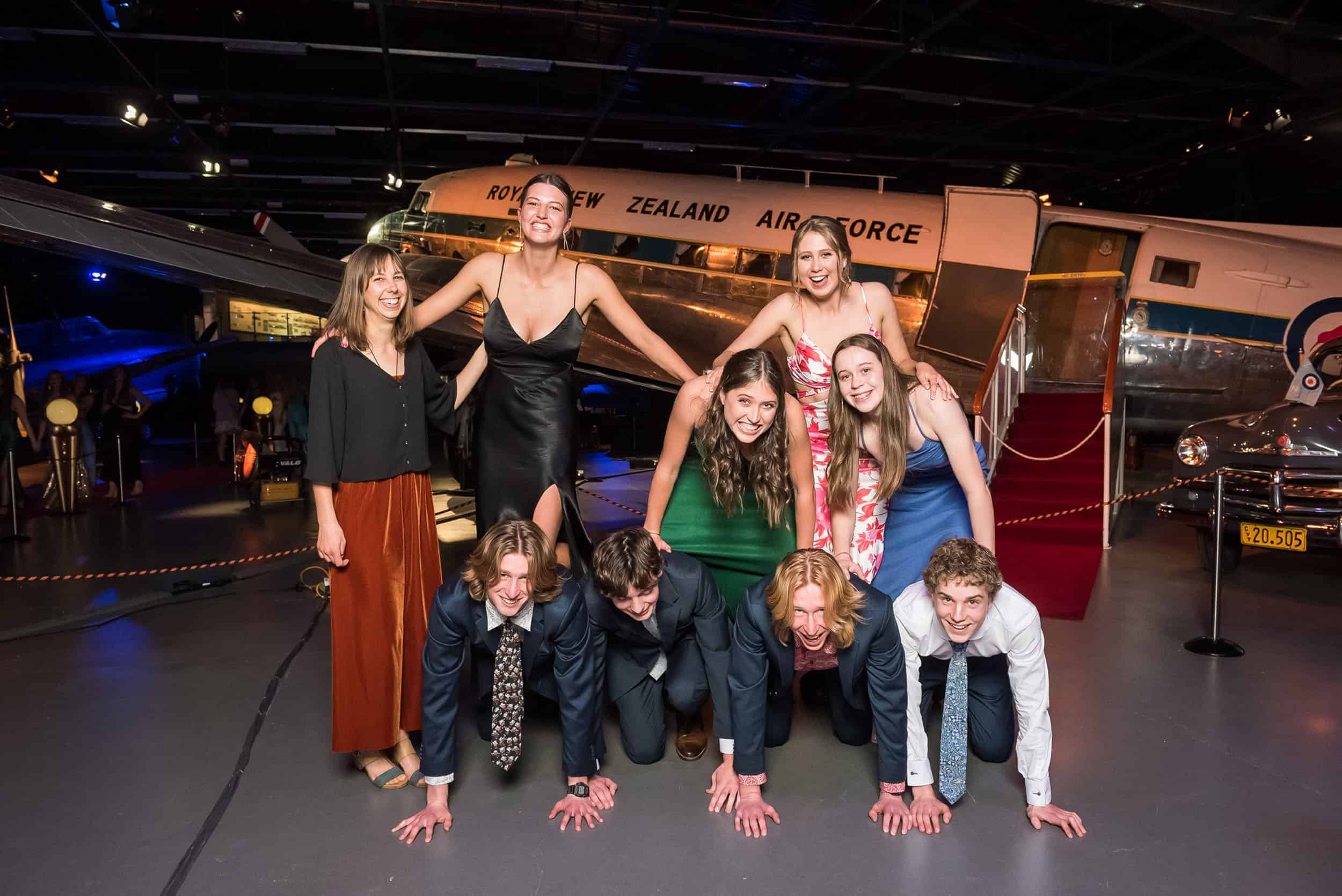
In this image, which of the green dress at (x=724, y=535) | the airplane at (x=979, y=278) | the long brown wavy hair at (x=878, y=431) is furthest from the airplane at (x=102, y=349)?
the long brown wavy hair at (x=878, y=431)

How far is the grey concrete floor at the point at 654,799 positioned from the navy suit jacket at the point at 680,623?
37 centimetres

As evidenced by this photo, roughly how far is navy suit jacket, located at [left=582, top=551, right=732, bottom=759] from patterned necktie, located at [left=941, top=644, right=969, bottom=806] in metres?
0.73

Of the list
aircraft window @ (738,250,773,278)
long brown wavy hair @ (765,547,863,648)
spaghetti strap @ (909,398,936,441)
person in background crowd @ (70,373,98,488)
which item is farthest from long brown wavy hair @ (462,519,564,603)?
person in background crowd @ (70,373,98,488)

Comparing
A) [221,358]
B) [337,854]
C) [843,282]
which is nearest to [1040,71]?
[843,282]

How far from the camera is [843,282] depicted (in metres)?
3.40

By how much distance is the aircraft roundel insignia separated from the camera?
7.82 m

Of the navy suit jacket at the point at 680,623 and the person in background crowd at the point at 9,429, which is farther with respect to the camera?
the person in background crowd at the point at 9,429

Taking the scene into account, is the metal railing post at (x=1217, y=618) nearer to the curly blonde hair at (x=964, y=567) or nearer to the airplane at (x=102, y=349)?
the curly blonde hair at (x=964, y=567)

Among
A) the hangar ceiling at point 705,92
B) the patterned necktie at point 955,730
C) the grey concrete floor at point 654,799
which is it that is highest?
the hangar ceiling at point 705,92

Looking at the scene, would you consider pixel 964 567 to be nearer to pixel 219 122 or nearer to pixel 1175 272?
pixel 1175 272

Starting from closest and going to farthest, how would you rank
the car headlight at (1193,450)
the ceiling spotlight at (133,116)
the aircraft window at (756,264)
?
the car headlight at (1193,450) → the aircraft window at (756,264) → the ceiling spotlight at (133,116)

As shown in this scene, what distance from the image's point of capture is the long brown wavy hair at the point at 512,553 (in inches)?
109

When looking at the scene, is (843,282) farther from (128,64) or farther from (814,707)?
(128,64)

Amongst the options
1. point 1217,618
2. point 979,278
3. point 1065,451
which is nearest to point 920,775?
point 1217,618
